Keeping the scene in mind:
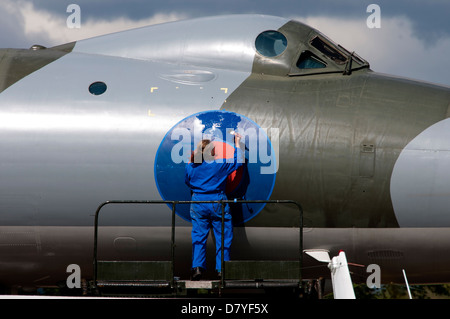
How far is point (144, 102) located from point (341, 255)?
146 inches

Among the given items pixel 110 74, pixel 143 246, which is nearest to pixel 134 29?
pixel 110 74

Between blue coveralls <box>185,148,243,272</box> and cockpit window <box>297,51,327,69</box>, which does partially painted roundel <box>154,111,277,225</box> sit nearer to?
blue coveralls <box>185,148,243,272</box>

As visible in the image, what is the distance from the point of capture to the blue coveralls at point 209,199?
31.2 feet

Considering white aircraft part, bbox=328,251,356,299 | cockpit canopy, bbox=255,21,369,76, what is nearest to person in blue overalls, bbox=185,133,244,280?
white aircraft part, bbox=328,251,356,299

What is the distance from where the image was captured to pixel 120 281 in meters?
9.29

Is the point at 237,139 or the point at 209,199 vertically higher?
the point at 237,139

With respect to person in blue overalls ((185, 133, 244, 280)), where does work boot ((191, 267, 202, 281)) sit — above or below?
below

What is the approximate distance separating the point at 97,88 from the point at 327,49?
3763 mm

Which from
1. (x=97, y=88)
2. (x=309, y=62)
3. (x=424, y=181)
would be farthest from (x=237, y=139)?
(x=424, y=181)

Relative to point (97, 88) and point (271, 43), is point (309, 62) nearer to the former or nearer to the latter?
point (271, 43)

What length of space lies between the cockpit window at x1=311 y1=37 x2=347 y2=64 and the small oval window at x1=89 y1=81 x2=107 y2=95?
3.43 meters

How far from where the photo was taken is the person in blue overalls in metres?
9.50

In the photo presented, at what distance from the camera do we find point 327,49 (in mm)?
10922
